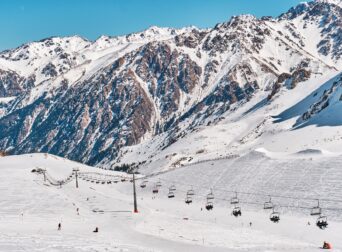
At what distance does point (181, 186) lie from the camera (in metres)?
135

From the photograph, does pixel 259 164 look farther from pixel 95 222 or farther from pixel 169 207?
pixel 95 222

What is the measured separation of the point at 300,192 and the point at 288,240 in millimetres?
28307

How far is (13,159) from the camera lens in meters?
198

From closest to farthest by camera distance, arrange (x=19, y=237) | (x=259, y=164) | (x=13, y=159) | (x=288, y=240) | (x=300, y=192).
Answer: (x=19, y=237) < (x=288, y=240) < (x=300, y=192) < (x=259, y=164) < (x=13, y=159)

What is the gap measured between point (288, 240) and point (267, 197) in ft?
102

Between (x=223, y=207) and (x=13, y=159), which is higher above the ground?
(x=13, y=159)

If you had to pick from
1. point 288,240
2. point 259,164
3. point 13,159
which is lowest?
point 288,240

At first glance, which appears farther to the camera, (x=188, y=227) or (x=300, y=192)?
(x=300, y=192)

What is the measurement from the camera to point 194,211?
106 m

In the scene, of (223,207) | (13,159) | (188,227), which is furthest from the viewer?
(13,159)

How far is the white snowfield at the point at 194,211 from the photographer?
66125mm

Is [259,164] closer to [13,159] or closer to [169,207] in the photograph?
[169,207]

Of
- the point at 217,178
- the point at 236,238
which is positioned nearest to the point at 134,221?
the point at 236,238

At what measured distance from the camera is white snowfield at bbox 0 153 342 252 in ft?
217
